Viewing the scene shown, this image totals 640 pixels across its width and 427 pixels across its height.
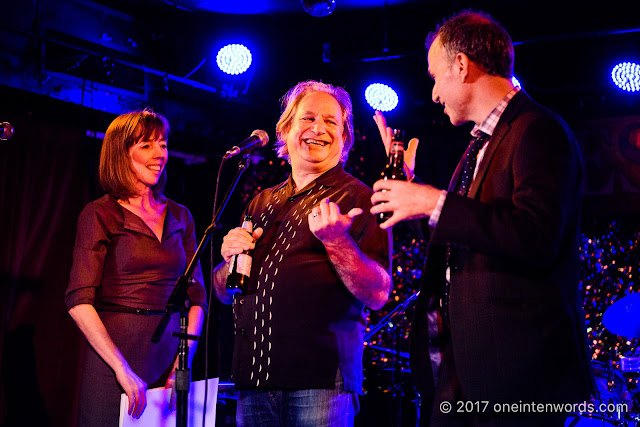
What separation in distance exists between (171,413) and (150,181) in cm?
122

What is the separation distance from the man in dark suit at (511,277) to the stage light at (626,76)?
15.5ft

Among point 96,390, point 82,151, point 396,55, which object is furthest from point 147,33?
point 96,390

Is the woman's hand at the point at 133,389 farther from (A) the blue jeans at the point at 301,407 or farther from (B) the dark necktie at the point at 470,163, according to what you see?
(B) the dark necktie at the point at 470,163

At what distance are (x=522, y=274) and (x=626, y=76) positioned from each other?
5093mm


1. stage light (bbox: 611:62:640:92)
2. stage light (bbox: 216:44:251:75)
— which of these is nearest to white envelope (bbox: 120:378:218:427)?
stage light (bbox: 216:44:251:75)

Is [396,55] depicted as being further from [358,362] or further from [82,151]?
[358,362]

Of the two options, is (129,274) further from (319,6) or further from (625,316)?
(625,316)

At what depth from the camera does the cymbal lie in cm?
532

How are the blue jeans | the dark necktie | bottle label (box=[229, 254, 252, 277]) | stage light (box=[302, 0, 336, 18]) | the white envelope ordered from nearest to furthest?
the dark necktie, the blue jeans, bottle label (box=[229, 254, 252, 277]), the white envelope, stage light (box=[302, 0, 336, 18])

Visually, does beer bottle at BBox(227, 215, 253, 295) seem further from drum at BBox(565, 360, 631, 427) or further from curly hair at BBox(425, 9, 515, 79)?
drum at BBox(565, 360, 631, 427)

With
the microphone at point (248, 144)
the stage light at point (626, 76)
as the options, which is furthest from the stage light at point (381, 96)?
the microphone at point (248, 144)

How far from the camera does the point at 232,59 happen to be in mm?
6383

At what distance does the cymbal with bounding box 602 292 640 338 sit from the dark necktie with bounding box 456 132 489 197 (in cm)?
Result: 381

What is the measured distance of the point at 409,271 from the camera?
7.37 meters
